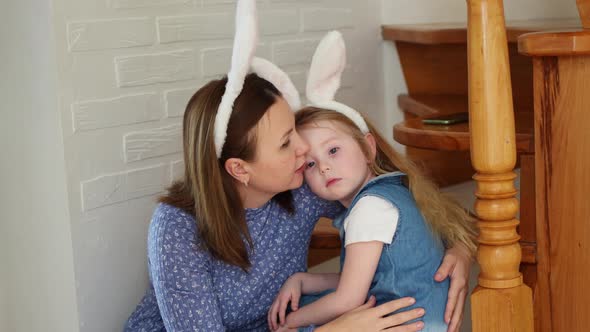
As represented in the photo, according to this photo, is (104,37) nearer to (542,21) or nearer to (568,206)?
(568,206)

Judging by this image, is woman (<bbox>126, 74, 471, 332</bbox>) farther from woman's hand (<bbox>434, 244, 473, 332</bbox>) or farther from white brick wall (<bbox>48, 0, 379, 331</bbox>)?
white brick wall (<bbox>48, 0, 379, 331</bbox>)

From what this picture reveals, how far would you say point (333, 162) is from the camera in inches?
72.7

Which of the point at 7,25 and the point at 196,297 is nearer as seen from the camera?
the point at 196,297

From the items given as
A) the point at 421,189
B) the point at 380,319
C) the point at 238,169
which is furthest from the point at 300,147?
the point at 380,319

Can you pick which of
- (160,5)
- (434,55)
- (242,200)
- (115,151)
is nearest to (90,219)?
(115,151)

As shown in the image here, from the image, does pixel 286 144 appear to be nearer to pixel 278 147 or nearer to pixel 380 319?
pixel 278 147

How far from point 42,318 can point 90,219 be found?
30 cm

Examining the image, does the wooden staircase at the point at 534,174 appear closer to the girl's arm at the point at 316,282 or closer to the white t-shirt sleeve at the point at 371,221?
the white t-shirt sleeve at the point at 371,221

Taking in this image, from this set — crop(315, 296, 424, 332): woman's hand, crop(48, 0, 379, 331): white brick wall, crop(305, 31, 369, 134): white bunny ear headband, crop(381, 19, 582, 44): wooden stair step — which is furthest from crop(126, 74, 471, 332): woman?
crop(381, 19, 582, 44): wooden stair step

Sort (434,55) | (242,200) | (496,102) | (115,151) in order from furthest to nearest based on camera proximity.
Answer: (434,55), (115,151), (242,200), (496,102)

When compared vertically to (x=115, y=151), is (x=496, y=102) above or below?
above

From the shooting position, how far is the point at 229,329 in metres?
2.01

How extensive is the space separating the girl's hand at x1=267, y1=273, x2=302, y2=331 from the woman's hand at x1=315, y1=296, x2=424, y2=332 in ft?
0.75

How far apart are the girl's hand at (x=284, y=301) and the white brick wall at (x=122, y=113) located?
0.40 meters
